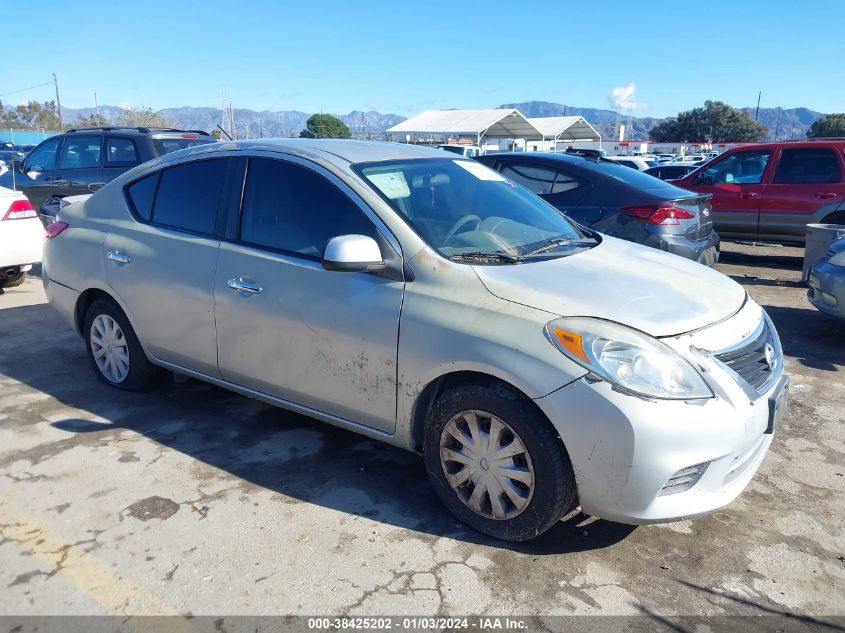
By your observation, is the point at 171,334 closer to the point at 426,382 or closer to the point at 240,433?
the point at 240,433

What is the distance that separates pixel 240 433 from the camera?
13.5ft

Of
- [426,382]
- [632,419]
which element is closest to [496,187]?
[426,382]

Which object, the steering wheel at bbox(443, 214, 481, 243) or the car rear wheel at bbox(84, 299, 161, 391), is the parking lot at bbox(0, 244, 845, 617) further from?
the steering wheel at bbox(443, 214, 481, 243)

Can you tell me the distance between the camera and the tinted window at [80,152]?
9.09 metres

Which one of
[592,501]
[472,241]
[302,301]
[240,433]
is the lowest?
[240,433]

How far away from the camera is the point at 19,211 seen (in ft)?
23.8

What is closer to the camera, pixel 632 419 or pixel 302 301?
pixel 632 419

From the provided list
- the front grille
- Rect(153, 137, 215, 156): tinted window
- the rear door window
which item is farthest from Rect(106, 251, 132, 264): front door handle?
the rear door window

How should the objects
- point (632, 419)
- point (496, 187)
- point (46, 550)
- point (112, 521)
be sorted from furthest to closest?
point (496, 187)
point (112, 521)
point (46, 550)
point (632, 419)

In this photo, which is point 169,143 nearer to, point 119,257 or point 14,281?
point 14,281

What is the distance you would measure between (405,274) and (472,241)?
45 cm

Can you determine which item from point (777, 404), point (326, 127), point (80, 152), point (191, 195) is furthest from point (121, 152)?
point (326, 127)

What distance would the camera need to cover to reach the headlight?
2.62m

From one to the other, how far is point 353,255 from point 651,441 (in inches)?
58.5
